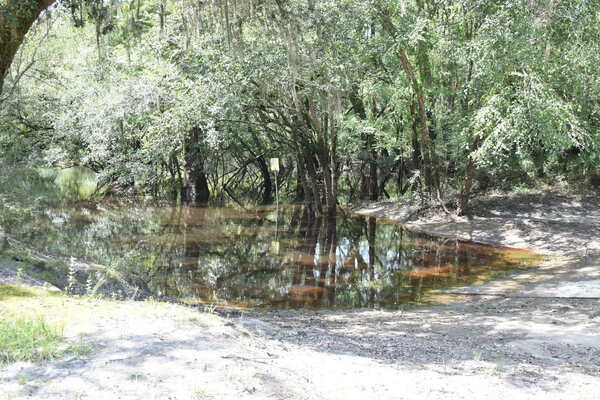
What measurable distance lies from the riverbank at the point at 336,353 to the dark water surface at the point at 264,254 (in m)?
1.61

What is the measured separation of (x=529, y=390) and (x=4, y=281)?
475 cm

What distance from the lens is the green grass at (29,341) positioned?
3.66m

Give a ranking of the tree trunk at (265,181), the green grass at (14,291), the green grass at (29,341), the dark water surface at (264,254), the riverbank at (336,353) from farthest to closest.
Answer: the tree trunk at (265,181) < the dark water surface at (264,254) < the green grass at (14,291) < the green grass at (29,341) < the riverbank at (336,353)

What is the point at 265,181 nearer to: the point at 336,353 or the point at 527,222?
the point at 527,222

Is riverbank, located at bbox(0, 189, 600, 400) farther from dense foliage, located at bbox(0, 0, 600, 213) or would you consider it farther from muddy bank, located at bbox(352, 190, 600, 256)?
muddy bank, located at bbox(352, 190, 600, 256)

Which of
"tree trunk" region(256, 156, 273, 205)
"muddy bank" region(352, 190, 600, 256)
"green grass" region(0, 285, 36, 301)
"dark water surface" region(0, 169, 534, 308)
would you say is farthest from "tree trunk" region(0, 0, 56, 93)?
"tree trunk" region(256, 156, 273, 205)

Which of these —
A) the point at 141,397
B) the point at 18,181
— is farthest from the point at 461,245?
the point at 18,181

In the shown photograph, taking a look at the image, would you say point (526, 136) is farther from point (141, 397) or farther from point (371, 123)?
point (141, 397)

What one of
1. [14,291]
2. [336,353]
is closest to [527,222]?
[336,353]

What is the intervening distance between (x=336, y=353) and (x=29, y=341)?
2.59 meters

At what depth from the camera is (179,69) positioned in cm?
1845

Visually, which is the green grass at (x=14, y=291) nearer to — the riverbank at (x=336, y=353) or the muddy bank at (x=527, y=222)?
the riverbank at (x=336, y=353)

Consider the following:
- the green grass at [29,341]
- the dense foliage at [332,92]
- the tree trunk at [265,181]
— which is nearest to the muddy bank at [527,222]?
the dense foliage at [332,92]

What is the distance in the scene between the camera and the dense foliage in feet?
42.4
